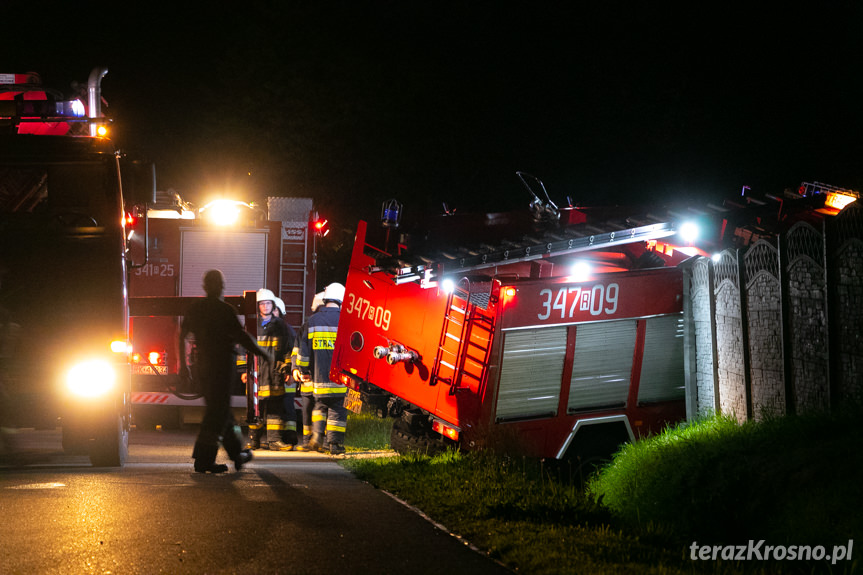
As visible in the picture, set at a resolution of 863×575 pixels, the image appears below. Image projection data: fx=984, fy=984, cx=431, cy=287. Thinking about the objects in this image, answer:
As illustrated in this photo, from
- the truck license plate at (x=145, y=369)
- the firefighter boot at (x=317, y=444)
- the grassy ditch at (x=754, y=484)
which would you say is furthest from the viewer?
the truck license plate at (x=145, y=369)

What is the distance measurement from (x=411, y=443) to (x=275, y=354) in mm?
2430

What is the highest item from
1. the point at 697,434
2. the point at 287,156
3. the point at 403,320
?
the point at 287,156

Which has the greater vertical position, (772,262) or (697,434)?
(772,262)

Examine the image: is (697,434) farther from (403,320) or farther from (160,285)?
(160,285)

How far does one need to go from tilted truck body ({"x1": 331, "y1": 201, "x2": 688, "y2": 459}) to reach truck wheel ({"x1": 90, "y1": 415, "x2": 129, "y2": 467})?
2.62 meters

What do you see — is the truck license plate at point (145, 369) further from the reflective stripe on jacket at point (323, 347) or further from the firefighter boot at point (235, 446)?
→ the firefighter boot at point (235, 446)

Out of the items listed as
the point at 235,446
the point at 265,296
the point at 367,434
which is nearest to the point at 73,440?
the point at 235,446

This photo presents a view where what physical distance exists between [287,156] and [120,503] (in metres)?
23.1

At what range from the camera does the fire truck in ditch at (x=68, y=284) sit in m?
8.01

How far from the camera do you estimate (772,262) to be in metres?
8.02

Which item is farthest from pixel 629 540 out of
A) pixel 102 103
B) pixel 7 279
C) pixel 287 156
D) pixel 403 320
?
pixel 287 156

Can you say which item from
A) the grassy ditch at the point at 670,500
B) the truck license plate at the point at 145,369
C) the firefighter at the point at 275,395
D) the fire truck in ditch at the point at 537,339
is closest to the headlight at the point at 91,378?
the grassy ditch at the point at 670,500

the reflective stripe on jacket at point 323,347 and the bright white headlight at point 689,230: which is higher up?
the bright white headlight at point 689,230

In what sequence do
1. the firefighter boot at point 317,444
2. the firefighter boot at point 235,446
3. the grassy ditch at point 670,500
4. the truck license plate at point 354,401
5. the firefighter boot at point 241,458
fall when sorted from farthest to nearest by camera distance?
the firefighter boot at point 317,444 → the truck license plate at point 354,401 → the firefighter boot at point 241,458 → the firefighter boot at point 235,446 → the grassy ditch at point 670,500
